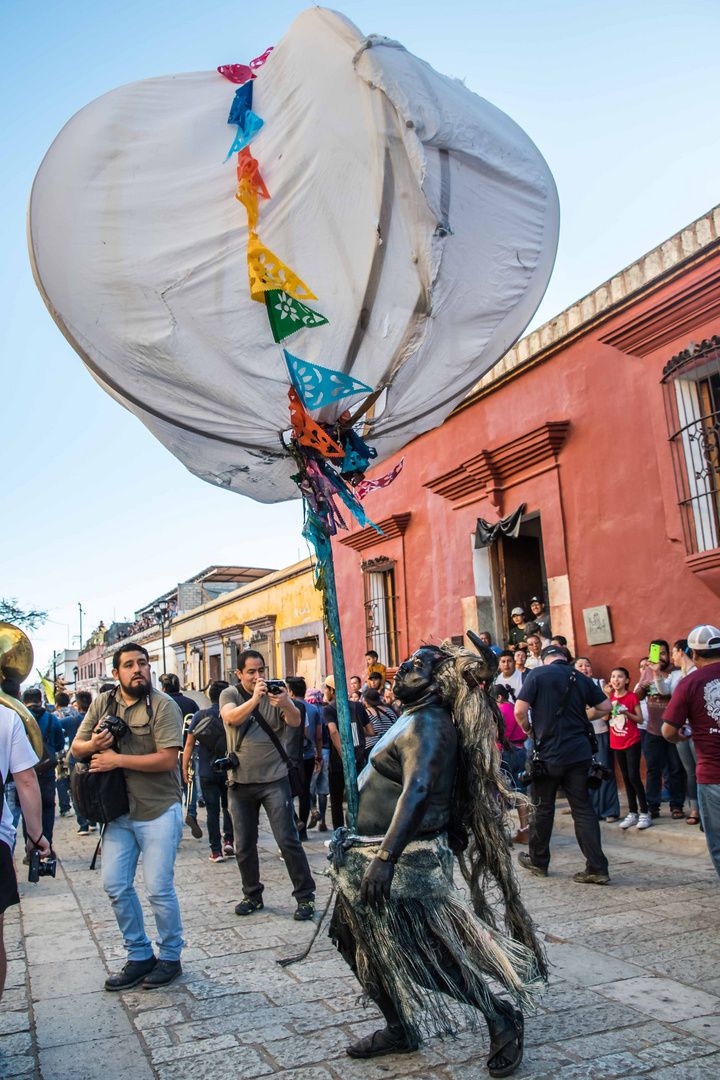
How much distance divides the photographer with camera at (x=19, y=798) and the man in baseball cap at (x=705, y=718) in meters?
3.47

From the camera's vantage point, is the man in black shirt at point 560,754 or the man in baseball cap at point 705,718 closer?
the man in baseball cap at point 705,718

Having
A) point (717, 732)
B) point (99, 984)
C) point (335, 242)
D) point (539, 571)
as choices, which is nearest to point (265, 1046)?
point (99, 984)

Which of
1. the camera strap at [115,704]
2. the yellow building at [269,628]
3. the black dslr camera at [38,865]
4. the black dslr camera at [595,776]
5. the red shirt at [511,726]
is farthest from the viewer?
the yellow building at [269,628]

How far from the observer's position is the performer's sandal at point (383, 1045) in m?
3.16

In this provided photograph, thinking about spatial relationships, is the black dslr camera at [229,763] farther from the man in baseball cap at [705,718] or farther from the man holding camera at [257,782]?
the man in baseball cap at [705,718]

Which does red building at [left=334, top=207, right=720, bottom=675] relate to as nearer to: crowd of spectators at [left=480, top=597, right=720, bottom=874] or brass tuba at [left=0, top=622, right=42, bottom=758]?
crowd of spectators at [left=480, top=597, right=720, bottom=874]

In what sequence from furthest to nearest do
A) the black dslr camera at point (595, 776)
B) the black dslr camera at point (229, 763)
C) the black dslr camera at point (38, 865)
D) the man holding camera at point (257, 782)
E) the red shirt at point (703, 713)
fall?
the black dslr camera at point (595, 776) < the black dslr camera at point (229, 763) < the man holding camera at point (257, 782) < the red shirt at point (703, 713) < the black dslr camera at point (38, 865)

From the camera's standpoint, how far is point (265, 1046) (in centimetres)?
331

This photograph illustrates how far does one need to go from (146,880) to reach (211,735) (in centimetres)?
322

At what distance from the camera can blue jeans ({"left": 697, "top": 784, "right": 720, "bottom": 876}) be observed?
14.8ft

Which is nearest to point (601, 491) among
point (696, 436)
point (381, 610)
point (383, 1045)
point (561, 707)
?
point (696, 436)

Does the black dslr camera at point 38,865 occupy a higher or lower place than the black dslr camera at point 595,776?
higher

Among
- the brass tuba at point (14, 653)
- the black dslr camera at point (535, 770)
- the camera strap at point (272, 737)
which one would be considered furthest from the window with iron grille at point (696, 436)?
the brass tuba at point (14, 653)

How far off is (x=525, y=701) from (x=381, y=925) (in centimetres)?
363
